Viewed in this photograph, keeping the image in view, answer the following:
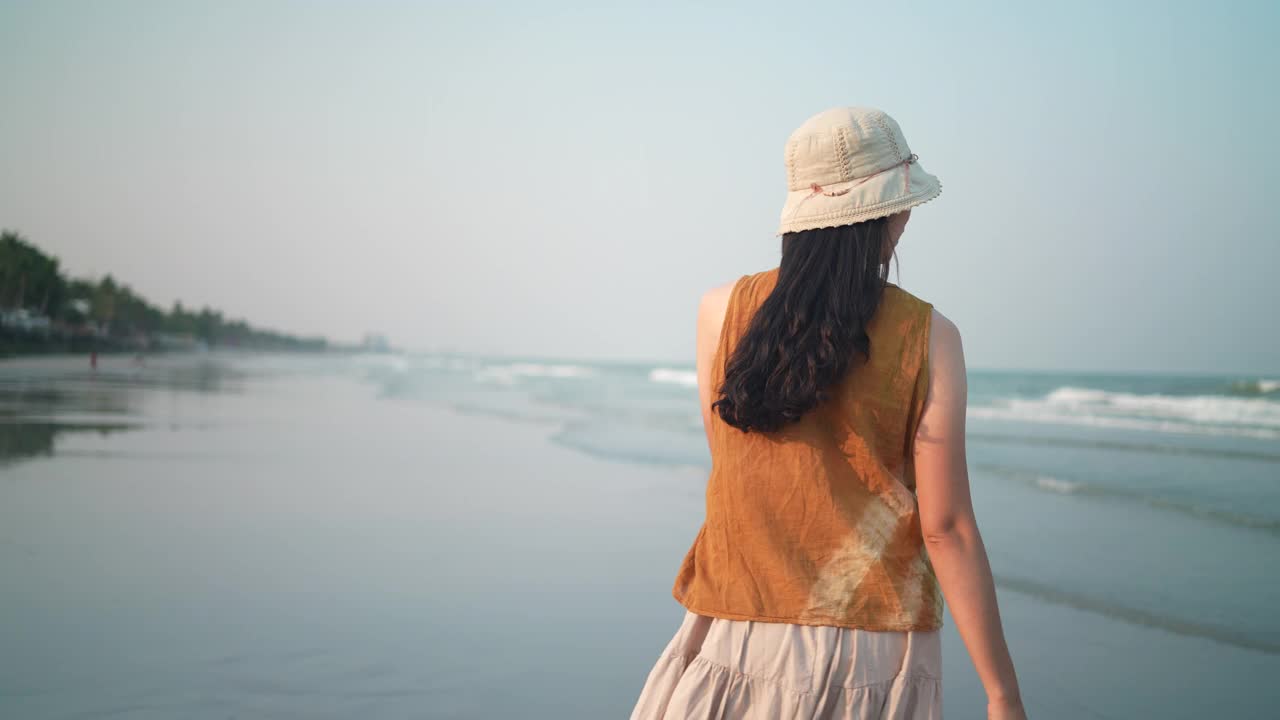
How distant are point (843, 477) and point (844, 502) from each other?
4cm

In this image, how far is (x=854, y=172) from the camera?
1247mm

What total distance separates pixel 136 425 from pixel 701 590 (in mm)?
13765

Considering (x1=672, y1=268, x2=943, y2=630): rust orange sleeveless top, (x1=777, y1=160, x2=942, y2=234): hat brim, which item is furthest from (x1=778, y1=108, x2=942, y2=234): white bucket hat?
(x1=672, y1=268, x2=943, y2=630): rust orange sleeveless top

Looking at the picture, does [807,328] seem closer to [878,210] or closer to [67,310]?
[878,210]

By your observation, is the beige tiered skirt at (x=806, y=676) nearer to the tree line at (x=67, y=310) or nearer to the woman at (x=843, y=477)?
the woman at (x=843, y=477)

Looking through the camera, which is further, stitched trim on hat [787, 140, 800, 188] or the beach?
the beach

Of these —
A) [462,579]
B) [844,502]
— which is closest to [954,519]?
[844,502]

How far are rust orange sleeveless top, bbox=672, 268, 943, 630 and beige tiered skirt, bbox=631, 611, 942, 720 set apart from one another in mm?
28

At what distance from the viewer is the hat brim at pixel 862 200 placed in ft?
4.05

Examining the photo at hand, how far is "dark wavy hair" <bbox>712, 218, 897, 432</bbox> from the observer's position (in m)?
1.17

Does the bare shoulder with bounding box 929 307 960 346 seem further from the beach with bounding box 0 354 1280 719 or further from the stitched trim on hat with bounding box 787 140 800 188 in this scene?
the beach with bounding box 0 354 1280 719

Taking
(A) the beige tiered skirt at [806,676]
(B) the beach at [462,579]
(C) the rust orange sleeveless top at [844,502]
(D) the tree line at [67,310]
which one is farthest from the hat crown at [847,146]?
(D) the tree line at [67,310]

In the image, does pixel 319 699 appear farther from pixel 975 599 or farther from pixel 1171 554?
pixel 1171 554

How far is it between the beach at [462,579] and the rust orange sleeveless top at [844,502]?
2.39 m
